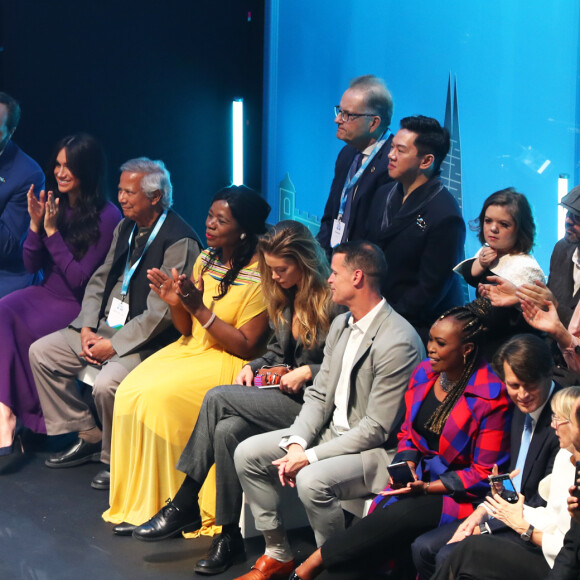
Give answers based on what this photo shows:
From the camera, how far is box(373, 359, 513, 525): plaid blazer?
339 centimetres

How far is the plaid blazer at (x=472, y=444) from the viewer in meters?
3.39

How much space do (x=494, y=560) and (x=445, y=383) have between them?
744 mm

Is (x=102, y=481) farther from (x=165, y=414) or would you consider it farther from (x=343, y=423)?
(x=343, y=423)

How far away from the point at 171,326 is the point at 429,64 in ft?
6.21

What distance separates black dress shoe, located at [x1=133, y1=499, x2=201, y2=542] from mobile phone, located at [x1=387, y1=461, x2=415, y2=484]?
3.79ft

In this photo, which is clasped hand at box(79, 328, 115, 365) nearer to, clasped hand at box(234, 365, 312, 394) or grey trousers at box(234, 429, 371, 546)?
clasped hand at box(234, 365, 312, 394)

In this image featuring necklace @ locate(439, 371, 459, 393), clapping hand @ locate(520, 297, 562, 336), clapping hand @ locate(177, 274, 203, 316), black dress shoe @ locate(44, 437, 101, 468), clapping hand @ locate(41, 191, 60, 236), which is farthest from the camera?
clapping hand @ locate(41, 191, 60, 236)

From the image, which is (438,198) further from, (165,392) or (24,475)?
(24,475)

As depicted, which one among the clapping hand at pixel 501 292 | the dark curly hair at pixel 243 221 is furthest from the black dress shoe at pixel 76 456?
the clapping hand at pixel 501 292

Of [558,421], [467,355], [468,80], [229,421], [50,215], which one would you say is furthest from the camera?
[50,215]

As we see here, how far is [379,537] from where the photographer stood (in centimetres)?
338

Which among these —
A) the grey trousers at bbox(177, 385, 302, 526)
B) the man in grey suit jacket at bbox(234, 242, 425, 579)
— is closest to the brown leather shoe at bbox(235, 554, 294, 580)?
the man in grey suit jacket at bbox(234, 242, 425, 579)

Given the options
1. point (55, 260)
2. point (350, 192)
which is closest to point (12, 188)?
point (55, 260)

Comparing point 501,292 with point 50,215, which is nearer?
point 501,292
